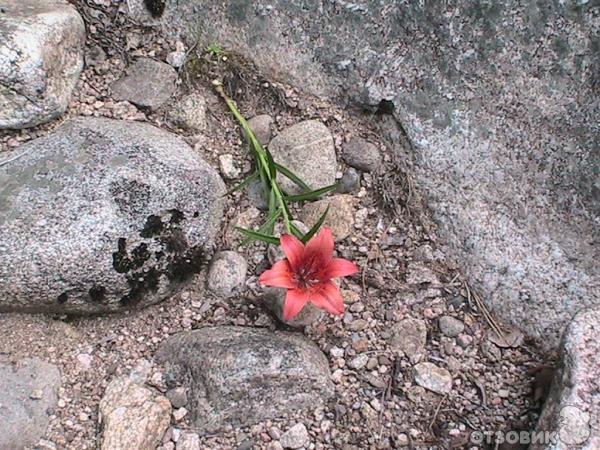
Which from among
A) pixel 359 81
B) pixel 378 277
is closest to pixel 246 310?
pixel 378 277

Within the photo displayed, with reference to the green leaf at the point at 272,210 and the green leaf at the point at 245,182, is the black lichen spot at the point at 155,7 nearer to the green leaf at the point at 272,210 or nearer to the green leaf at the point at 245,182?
the green leaf at the point at 245,182

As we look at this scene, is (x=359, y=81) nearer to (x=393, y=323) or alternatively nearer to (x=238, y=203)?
(x=238, y=203)

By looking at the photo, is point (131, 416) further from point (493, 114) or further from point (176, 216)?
point (493, 114)

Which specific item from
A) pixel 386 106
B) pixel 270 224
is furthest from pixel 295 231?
pixel 386 106

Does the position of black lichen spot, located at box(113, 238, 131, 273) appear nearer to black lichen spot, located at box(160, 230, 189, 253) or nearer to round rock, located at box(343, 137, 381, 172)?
black lichen spot, located at box(160, 230, 189, 253)

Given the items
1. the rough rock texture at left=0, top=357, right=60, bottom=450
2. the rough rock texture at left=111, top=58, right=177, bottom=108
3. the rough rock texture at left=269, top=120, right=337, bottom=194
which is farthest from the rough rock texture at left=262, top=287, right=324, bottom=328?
the rough rock texture at left=111, top=58, right=177, bottom=108
